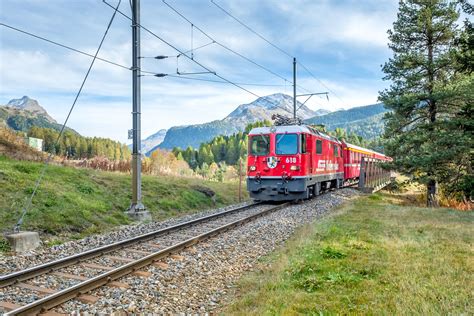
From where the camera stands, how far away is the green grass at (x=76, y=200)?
9883 millimetres

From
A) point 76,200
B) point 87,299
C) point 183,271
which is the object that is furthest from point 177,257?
point 76,200

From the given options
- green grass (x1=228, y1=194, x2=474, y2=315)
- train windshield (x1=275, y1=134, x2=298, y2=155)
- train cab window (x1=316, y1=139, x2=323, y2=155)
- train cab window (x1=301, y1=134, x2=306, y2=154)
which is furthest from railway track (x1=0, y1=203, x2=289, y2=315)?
train cab window (x1=316, y1=139, x2=323, y2=155)

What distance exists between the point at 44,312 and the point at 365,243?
20.2 feet

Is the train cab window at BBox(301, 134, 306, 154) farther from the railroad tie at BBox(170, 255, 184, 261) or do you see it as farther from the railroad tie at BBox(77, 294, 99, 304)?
the railroad tie at BBox(77, 294, 99, 304)

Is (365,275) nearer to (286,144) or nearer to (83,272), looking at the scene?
(83,272)

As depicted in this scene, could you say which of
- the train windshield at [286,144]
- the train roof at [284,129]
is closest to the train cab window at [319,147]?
the train roof at [284,129]

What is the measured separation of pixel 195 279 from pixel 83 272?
6.37 ft

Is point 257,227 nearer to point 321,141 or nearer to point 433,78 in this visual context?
point 321,141

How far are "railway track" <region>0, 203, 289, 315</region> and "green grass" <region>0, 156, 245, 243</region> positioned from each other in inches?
77.7

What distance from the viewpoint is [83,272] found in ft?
21.8

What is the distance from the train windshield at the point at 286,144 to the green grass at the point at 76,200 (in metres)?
4.02

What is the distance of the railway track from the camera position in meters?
5.15

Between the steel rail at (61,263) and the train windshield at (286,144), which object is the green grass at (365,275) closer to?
the steel rail at (61,263)

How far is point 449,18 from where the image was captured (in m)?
20.3
